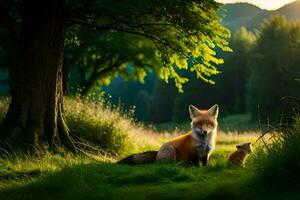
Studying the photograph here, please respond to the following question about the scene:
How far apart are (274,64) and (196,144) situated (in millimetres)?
47514

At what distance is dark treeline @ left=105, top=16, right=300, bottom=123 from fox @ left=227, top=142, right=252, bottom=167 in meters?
8.06

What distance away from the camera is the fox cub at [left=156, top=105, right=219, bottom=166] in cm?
1175

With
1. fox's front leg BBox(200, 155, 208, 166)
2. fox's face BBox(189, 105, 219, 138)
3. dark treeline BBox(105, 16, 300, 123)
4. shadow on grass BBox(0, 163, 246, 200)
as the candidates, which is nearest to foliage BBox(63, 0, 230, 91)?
dark treeline BBox(105, 16, 300, 123)

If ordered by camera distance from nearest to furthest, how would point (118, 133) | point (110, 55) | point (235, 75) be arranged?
1. point (118, 133)
2. point (110, 55)
3. point (235, 75)

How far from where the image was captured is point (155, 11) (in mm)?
15742

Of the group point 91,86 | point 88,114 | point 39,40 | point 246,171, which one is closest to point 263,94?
point 91,86

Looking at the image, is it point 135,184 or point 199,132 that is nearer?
point 135,184

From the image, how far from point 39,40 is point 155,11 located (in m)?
3.43

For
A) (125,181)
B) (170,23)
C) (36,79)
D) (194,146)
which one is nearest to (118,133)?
(170,23)

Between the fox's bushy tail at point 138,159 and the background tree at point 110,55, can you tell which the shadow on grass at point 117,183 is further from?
the background tree at point 110,55

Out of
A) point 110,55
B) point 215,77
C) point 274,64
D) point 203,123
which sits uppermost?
point 274,64

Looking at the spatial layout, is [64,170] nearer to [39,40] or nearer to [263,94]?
[39,40]

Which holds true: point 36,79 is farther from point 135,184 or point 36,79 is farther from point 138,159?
point 135,184

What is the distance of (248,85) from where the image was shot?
67312 millimetres
